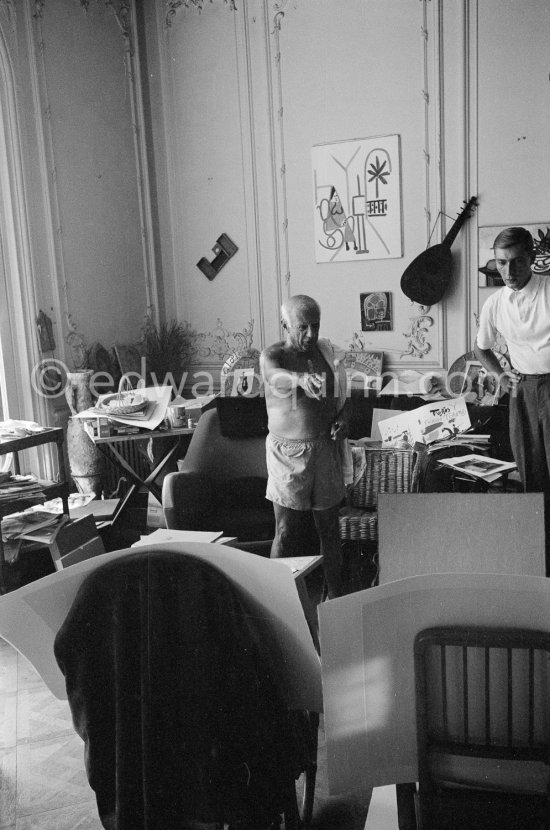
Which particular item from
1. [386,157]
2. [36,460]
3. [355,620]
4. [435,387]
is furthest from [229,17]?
[355,620]

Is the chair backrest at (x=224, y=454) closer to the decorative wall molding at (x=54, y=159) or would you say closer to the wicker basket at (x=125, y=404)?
the wicker basket at (x=125, y=404)

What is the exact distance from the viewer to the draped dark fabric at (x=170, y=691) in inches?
61.9

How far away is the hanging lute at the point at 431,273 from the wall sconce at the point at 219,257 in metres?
1.47

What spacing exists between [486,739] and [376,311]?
4.66 m

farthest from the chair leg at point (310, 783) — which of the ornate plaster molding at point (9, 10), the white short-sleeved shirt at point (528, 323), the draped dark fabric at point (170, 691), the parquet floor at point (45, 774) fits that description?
the ornate plaster molding at point (9, 10)

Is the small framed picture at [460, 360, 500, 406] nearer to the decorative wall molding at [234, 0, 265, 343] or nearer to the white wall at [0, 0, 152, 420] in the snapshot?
the decorative wall molding at [234, 0, 265, 343]

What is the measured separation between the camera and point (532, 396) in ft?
12.0

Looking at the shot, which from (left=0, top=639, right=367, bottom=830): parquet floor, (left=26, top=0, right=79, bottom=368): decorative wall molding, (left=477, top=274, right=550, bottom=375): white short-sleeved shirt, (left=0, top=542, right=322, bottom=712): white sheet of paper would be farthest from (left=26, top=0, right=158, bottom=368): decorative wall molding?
(left=0, top=542, right=322, bottom=712): white sheet of paper

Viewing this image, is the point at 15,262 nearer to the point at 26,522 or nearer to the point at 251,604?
the point at 26,522

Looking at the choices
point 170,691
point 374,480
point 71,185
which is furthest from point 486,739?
point 71,185

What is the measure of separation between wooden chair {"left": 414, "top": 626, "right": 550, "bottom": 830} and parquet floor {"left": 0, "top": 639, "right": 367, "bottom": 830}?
0.97 meters

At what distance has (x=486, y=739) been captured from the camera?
146 centimetres

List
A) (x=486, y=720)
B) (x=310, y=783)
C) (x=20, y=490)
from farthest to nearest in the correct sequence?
(x=20, y=490), (x=310, y=783), (x=486, y=720)

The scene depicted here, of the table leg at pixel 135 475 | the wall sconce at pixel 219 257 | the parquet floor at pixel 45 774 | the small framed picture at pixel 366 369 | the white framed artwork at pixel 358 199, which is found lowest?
the parquet floor at pixel 45 774
